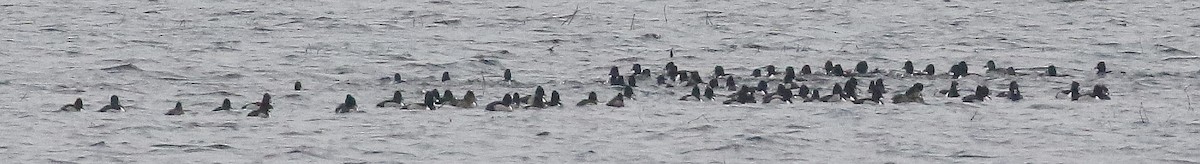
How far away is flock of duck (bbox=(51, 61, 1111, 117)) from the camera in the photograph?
52.2 ft

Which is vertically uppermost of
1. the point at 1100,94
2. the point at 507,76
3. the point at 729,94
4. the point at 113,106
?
the point at 507,76

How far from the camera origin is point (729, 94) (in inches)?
695

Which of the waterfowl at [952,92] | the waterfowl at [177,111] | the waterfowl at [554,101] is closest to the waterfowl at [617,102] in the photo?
the waterfowl at [554,101]

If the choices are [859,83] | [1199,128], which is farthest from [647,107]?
[1199,128]

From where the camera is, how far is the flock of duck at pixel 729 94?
15.9 meters

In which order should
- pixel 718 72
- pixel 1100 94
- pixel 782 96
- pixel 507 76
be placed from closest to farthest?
pixel 782 96 < pixel 1100 94 < pixel 507 76 < pixel 718 72

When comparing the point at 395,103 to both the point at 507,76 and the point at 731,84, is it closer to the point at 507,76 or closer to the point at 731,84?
the point at 507,76

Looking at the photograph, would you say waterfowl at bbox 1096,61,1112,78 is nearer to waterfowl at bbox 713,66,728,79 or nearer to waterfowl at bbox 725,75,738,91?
waterfowl at bbox 713,66,728,79

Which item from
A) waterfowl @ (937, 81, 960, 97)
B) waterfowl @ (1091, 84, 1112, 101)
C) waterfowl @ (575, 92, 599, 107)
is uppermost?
waterfowl @ (575, 92, 599, 107)

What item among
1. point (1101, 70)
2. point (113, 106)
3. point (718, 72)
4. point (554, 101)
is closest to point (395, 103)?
point (554, 101)

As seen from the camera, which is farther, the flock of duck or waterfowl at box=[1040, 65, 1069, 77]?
waterfowl at box=[1040, 65, 1069, 77]

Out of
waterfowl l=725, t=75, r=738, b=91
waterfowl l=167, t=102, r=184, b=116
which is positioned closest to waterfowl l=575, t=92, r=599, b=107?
waterfowl l=725, t=75, r=738, b=91

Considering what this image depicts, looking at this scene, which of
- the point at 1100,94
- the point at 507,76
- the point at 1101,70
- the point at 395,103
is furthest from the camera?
the point at 1101,70

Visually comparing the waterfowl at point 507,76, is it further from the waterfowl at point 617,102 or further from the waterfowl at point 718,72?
the waterfowl at point 617,102
